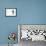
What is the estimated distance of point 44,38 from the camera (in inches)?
147

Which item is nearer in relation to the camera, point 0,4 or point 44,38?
point 44,38

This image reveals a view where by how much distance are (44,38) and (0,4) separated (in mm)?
1779

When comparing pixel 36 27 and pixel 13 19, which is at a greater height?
pixel 13 19

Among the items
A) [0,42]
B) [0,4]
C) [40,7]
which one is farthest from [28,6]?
[0,42]

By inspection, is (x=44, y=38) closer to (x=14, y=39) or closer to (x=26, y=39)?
(x=26, y=39)

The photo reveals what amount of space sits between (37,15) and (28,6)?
0.42 metres

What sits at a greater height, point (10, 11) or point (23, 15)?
point (10, 11)

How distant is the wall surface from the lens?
4.01 meters

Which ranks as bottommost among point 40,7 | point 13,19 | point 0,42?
point 0,42

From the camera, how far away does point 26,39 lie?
376cm

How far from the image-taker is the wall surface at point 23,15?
4.01m

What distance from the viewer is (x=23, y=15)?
4.02 m

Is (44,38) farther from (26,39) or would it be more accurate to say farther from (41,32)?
(26,39)

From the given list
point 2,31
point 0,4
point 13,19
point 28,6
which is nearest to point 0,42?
point 2,31
